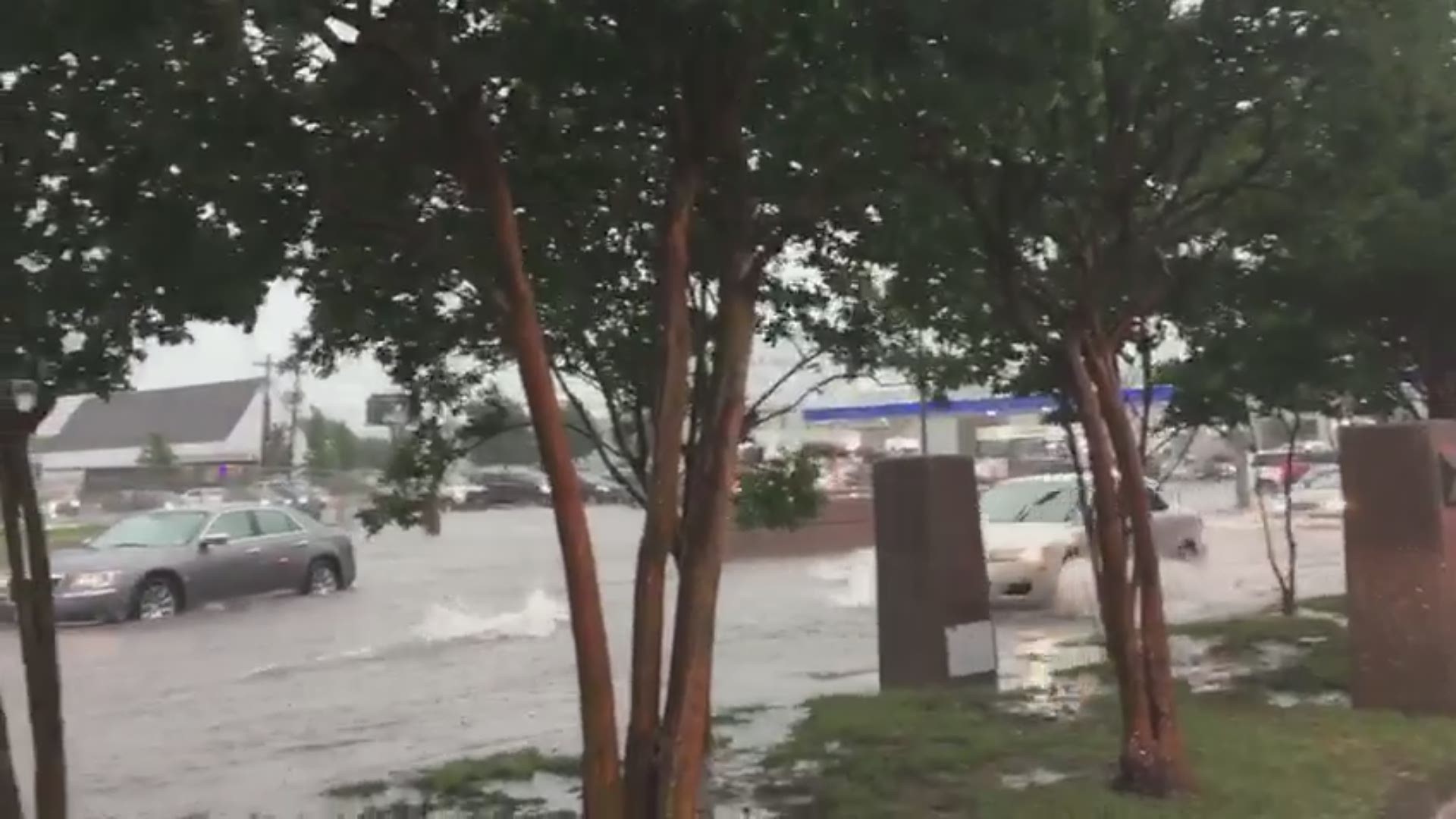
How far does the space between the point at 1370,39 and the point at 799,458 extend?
3762 millimetres

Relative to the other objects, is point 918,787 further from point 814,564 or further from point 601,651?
point 814,564

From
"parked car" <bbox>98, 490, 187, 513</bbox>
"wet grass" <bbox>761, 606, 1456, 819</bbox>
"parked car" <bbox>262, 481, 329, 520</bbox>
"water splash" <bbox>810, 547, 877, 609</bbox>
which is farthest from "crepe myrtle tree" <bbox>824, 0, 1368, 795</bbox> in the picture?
"parked car" <bbox>262, 481, 329, 520</bbox>

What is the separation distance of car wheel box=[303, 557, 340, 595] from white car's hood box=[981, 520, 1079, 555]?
8.65m

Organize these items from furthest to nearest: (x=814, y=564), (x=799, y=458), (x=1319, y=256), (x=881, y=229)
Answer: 1. (x=814, y=564)
2. (x=1319, y=256)
3. (x=799, y=458)
4. (x=881, y=229)

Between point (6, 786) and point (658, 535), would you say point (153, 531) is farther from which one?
point (658, 535)

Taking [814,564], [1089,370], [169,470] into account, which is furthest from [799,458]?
[169,470]

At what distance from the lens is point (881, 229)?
7.78 meters

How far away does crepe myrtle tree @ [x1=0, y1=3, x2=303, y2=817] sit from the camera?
19.8 feet

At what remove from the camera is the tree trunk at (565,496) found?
579 centimetres

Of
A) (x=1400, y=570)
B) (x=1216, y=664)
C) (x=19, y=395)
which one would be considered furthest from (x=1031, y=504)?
(x=19, y=395)

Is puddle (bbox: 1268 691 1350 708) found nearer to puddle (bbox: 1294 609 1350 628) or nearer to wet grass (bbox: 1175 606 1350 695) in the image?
wet grass (bbox: 1175 606 1350 695)

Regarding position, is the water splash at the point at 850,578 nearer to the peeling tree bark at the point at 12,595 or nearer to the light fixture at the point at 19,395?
the peeling tree bark at the point at 12,595

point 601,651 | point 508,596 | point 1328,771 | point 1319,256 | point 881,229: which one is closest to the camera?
point 601,651

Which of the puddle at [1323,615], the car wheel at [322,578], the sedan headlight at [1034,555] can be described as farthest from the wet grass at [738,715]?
the car wheel at [322,578]
